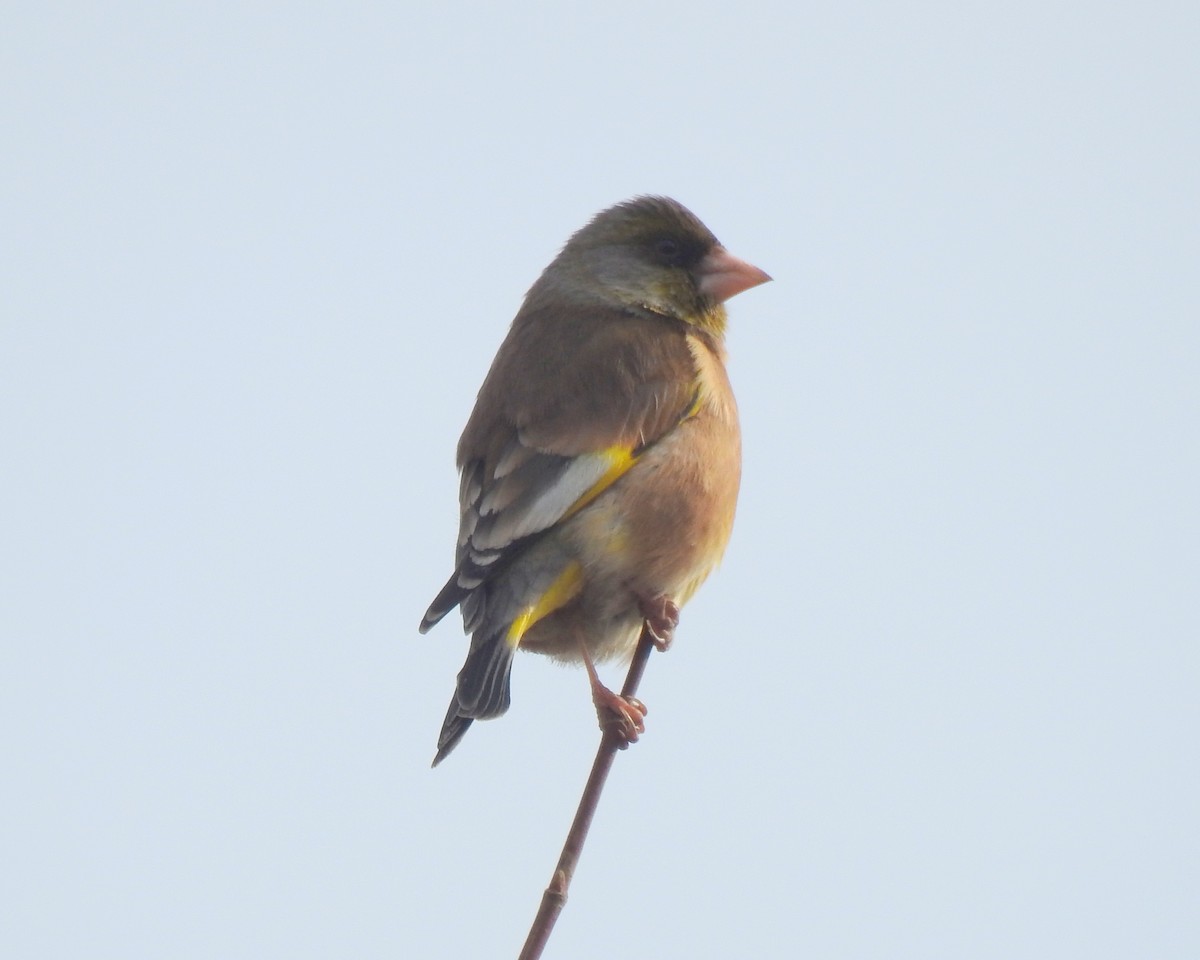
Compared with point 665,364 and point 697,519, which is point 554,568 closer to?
point 697,519

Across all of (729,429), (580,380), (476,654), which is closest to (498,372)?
(580,380)

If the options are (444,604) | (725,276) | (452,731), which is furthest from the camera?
(725,276)

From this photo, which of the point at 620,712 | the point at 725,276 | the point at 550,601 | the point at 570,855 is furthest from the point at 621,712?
the point at 725,276

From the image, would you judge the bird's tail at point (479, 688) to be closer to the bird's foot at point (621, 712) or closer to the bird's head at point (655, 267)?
the bird's foot at point (621, 712)

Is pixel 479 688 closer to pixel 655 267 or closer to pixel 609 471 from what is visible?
pixel 609 471

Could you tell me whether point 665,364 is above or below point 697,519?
above

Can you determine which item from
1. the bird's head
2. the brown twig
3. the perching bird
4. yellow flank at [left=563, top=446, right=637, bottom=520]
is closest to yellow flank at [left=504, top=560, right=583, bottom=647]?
the perching bird

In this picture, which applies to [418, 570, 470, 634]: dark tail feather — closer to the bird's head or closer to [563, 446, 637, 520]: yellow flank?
[563, 446, 637, 520]: yellow flank
